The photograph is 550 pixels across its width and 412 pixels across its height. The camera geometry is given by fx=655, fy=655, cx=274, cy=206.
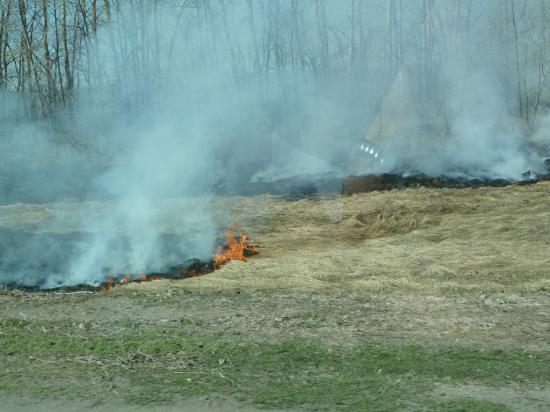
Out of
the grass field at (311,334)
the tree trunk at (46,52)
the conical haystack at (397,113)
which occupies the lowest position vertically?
the grass field at (311,334)

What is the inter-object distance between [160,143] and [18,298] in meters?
7.40

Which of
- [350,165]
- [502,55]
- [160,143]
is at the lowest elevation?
[350,165]

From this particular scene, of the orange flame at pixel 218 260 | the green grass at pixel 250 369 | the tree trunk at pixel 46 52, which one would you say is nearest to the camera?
the green grass at pixel 250 369

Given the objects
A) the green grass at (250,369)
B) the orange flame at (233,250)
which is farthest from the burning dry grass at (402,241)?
the green grass at (250,369)

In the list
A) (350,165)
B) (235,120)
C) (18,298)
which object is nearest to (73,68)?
(235,120)

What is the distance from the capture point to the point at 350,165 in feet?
52.6

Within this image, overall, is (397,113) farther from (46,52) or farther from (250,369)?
(250,369)

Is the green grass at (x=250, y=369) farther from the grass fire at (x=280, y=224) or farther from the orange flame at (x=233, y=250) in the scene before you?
the orange flame at (x=233, y=250)

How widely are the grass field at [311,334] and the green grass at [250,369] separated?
0.05ft

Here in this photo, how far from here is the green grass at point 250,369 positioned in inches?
155

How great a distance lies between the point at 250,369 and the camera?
443cm

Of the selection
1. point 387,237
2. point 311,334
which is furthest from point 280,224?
point 311,334

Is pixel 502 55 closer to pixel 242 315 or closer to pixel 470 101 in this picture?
pixel 470 101

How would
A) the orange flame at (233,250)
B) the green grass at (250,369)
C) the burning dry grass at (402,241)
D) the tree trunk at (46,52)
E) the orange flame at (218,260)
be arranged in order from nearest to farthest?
the green grass at (250,369)
the burning dry grass at (402,241)
the orange flame at (218,260)
the orange flame at (233,250)
the tree trunk at (46,52)
